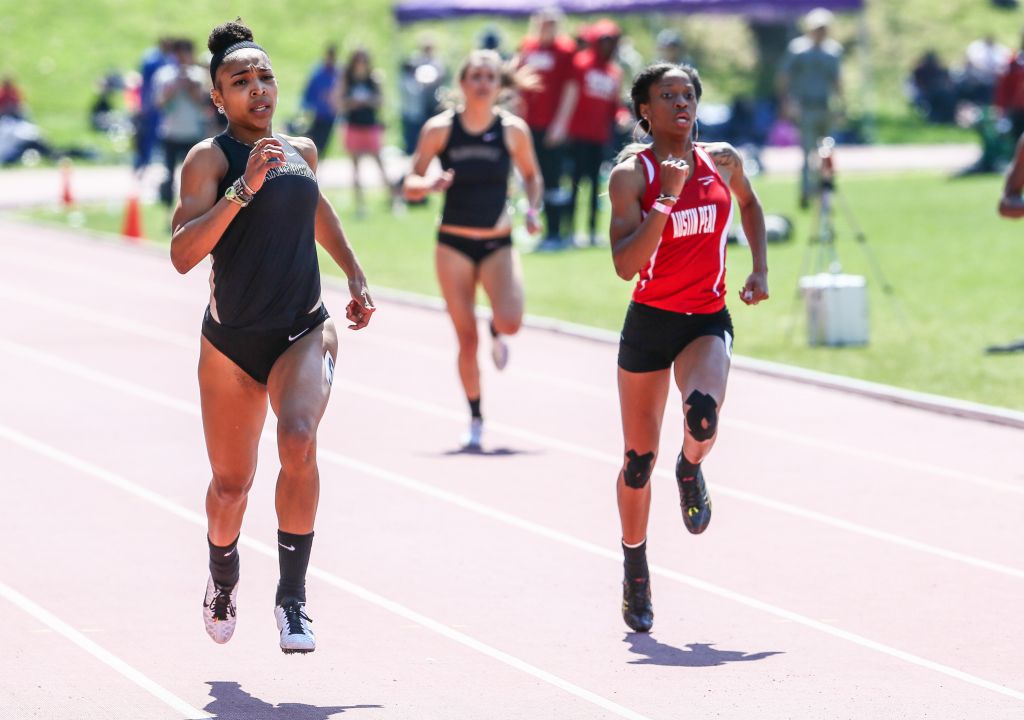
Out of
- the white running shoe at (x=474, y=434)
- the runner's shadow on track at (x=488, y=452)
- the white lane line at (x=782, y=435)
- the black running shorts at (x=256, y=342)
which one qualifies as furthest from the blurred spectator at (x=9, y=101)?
the black running shorts at (x=256, y=342)

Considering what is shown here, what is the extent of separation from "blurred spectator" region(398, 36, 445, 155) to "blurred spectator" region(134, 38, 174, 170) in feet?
13.9

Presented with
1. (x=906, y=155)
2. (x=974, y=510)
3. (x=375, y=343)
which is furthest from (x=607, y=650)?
(x=906, y=155)

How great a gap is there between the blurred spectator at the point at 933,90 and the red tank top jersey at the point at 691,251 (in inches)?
1436

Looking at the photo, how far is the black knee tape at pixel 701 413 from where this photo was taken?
737 cm

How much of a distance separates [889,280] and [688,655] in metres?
12.3

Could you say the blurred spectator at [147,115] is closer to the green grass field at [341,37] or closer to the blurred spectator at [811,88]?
the blurred spectator at [811,88]

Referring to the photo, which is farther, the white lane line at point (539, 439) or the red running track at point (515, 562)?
the white lane line at point (539, 439)

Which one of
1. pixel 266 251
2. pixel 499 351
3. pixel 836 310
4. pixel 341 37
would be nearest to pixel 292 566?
pixel 266 251

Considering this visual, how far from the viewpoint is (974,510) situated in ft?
32.3

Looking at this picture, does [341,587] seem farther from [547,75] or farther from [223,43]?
[547,75]

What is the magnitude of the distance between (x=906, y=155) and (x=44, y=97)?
20200 mm

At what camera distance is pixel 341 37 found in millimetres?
51781

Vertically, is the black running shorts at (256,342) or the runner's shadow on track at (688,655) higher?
the black running shorts at (256,342)

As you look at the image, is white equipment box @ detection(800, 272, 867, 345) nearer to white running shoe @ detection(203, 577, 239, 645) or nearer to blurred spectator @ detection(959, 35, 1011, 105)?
white running shoe @ detection(203, 577, 239, 645)
